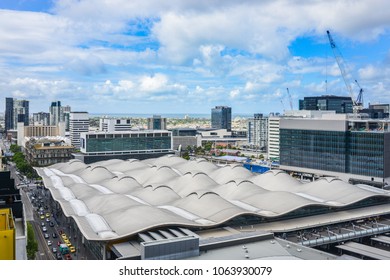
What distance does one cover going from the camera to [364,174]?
37.9 metres

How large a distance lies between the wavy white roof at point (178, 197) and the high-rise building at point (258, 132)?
47.4 m

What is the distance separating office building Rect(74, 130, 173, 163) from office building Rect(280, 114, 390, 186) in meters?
16.7

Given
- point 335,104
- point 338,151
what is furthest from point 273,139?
point 335,104

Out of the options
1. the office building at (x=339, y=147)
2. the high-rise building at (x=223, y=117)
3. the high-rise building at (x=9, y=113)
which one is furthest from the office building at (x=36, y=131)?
the high-rise building at (x=223, y=117)

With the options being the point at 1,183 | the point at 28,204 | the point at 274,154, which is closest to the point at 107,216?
the point at 1,183

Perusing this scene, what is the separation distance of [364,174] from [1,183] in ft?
101

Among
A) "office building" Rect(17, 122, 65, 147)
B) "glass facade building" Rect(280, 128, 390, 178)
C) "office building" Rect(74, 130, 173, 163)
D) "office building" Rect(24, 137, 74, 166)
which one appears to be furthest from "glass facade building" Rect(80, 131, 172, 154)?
"office building" Rect(17, 122, 65, 147)

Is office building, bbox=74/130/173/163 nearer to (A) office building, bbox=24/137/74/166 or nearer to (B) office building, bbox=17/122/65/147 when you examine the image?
(A) office building, bbox=24/137/74/166

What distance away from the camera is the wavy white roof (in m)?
19.0

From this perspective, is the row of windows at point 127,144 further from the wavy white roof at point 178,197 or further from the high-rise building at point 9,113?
the high-rise building at point 9,113

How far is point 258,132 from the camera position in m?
83.7

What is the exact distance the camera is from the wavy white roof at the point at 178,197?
62.2ft

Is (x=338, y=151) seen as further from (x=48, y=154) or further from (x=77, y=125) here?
(x=77, y=125)
